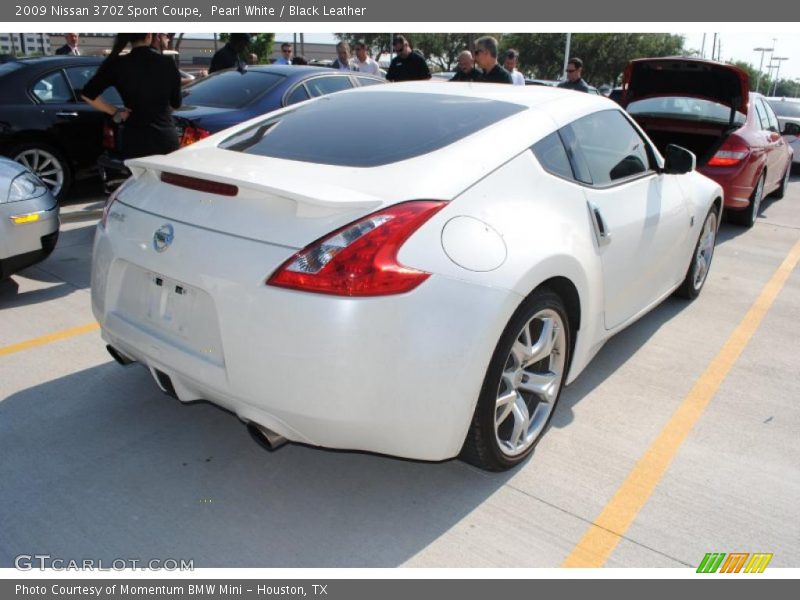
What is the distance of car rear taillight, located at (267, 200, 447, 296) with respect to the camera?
89.5 inches

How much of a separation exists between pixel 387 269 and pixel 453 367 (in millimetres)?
406

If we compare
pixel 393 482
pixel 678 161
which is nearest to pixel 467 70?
pixel 678 161

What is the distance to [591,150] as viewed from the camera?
3.42m

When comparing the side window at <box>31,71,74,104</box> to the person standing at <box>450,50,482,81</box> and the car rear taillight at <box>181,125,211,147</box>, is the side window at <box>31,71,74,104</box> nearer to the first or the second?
the car rear taillight at <box>181,125,211,147</box>

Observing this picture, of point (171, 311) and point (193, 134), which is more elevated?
point (193, 134)

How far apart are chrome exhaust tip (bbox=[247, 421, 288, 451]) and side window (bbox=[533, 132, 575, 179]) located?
61.6 inches

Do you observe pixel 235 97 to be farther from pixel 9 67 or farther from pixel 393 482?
pixel 393 482

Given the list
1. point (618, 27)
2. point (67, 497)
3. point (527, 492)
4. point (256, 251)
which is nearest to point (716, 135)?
point (618, 27)

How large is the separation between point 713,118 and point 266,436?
6.69 m

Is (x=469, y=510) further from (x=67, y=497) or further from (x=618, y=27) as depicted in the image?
(x=618, y=27)

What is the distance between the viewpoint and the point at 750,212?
308 inches

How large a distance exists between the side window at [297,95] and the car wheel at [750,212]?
4.89m

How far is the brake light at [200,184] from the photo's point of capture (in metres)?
2.56

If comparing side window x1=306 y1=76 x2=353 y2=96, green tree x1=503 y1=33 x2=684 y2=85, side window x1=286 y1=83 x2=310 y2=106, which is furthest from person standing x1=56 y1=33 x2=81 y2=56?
green tree x1=503 y1=33 x2=684 y2=85
